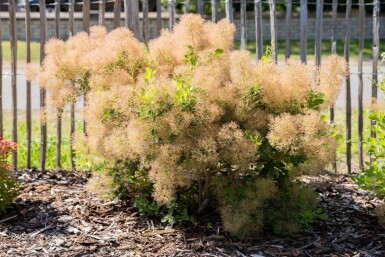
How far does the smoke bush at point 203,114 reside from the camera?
12.2 ft

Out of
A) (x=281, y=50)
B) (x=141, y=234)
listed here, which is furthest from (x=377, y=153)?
(x=281, y=50)

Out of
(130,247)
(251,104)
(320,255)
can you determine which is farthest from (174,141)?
(320,255)

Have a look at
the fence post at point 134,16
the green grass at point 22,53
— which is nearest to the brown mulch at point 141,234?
the fence post at point 134,16

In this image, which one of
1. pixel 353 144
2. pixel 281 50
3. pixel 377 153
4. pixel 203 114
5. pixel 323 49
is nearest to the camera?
pixel 203 114

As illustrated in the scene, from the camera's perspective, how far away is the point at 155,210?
14.1 feet

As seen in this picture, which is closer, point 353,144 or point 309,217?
point 309,217

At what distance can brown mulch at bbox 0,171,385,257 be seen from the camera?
4.00 m

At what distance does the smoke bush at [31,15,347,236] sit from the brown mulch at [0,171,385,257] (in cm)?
18

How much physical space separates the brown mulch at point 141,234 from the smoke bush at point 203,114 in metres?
0.18

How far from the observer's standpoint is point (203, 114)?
3.69 meters

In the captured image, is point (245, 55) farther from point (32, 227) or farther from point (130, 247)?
point (32, 227)

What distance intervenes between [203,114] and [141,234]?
941mm

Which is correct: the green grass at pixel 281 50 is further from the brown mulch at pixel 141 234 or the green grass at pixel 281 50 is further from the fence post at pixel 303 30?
the brown mulch at pixel 141 234

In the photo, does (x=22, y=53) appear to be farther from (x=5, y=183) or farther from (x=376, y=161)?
(x=376, y=161)
